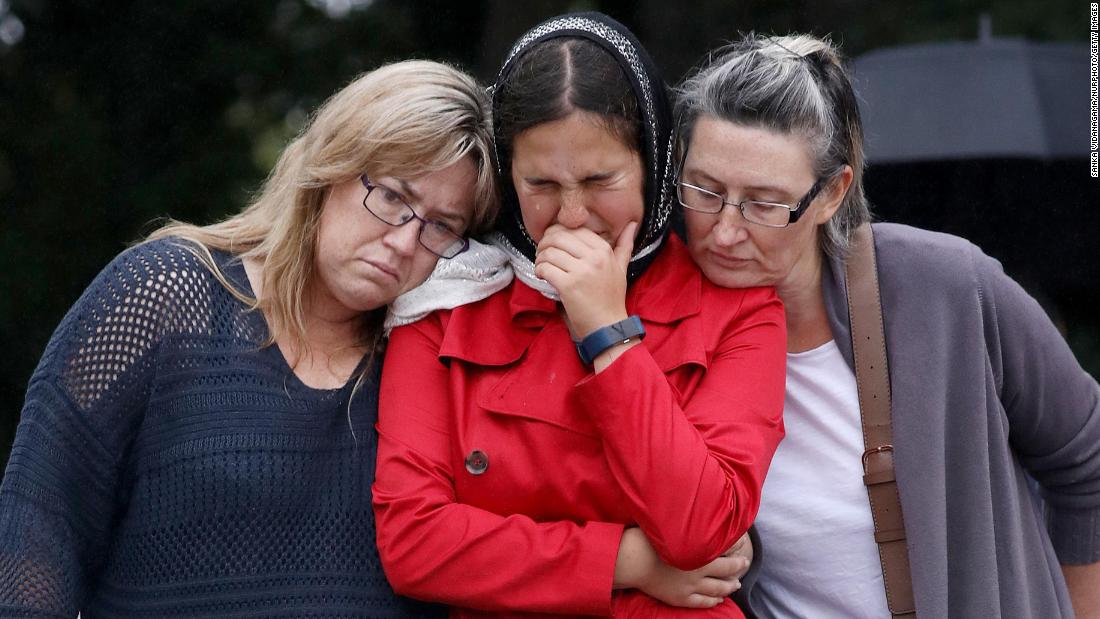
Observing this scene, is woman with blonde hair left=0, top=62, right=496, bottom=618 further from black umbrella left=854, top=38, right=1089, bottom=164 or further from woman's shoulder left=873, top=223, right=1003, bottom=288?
black umbrella left=854, top=38, right=1089, bottom=164

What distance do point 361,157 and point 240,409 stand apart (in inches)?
18.1

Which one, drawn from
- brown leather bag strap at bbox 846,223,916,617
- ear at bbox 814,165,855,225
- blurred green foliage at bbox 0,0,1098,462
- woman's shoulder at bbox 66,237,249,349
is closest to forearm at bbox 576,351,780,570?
brown leather bag strap at bbox 846,223,916,617

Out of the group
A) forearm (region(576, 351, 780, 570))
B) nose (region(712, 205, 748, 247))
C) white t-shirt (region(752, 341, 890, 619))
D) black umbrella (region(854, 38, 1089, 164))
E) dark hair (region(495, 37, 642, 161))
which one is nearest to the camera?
forearm (region(576, 351, 780, 570))

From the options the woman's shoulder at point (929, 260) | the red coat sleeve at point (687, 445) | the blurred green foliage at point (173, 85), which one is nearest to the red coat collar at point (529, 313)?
the red coat sleeve at point (687, 445)

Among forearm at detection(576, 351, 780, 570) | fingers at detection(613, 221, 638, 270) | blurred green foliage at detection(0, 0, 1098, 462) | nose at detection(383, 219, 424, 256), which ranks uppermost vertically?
fingers at detection(613, 221, 638, 270)

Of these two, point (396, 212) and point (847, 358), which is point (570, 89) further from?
point (847, 358)

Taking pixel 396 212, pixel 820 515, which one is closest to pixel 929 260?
pixel 820 515

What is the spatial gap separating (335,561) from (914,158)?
8.58 feet

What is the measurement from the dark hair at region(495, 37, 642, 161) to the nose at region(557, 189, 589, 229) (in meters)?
0.11

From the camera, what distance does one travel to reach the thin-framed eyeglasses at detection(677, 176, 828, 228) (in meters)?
2.07

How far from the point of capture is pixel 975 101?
412 cm

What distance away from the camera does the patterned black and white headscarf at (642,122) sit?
199 cm

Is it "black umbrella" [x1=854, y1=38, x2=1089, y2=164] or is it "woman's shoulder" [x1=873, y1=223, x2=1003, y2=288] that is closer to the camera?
"woman's shoulder" [x1=873, y1=223, x2=1003, y2=288]

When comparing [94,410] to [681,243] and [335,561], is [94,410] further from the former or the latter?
[681,243]
